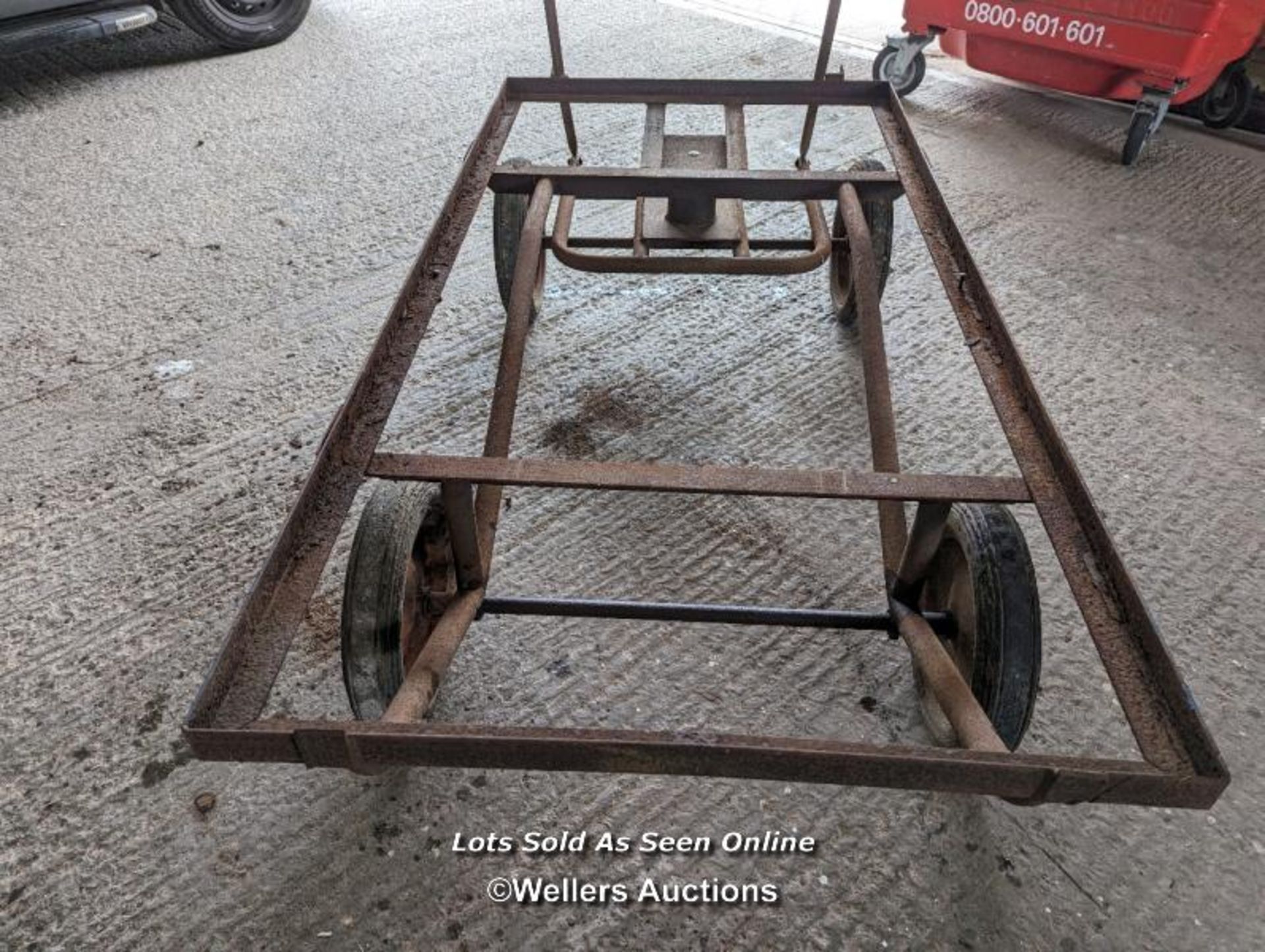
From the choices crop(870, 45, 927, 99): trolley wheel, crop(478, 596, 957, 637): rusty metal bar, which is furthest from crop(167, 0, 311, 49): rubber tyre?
crop(478, 596, 957, 637): rusty metal bar

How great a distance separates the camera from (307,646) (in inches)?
66.6

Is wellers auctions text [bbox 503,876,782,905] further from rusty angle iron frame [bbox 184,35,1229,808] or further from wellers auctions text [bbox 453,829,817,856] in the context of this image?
rusty angle iron frame [bbox 184,35,1229,808]

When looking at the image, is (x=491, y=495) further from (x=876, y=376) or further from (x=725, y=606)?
(x=876, y=376)

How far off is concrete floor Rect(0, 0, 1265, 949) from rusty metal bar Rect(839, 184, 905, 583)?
0.84ft

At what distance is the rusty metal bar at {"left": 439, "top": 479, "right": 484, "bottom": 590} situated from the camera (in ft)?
4.42

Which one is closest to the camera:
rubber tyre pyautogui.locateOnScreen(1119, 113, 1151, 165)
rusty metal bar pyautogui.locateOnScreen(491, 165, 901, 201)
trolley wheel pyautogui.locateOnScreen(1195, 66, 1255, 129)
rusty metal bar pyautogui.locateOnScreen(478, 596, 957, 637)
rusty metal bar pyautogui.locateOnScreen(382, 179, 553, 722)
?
rusty metal bar pyautogui.locateOnScreen(382, 179, 553, 722)

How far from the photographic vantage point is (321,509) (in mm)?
1119

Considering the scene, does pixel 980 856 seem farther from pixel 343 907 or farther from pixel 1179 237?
pixel 1179 237

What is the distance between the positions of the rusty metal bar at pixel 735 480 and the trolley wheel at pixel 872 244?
40.8 inches

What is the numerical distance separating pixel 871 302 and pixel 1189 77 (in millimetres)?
2235

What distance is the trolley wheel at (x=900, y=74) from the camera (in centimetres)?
370

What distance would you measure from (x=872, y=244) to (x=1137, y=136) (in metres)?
1.83

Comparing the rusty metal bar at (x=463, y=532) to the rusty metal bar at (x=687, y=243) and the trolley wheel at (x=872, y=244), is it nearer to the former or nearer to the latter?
the rusty metal bar at (x=687, y=243)

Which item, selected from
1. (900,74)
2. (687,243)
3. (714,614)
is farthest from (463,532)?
(900,74)
